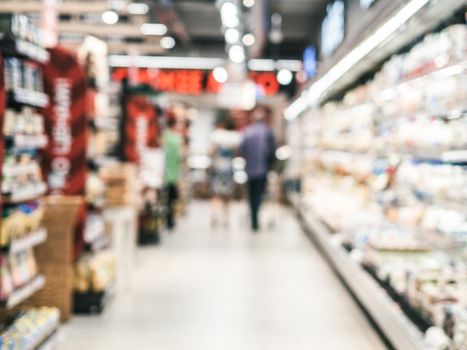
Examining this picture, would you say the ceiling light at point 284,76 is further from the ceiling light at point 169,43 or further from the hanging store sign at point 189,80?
the ceiling light at point 169,43

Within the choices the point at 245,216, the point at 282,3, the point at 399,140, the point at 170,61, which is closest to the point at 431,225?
the point at 399,140

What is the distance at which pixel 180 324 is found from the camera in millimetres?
4930

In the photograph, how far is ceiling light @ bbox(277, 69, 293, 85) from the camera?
18.9 meters

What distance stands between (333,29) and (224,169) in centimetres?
328

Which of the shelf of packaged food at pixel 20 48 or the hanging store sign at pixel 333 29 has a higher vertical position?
the hanging store sign at pixel 333 29

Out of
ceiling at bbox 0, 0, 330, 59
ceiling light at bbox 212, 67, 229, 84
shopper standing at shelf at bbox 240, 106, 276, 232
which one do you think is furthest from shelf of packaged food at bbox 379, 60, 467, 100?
ceiling light at bbox 212, 67, 229, 84

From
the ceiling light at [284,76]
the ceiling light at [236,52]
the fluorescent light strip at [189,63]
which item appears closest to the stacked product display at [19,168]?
the ceiling light at [236,52]

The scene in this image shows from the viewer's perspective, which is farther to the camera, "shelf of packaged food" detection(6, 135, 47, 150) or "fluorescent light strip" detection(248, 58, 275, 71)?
"fluorescent light strip" detection(248, 58, 275, 71)

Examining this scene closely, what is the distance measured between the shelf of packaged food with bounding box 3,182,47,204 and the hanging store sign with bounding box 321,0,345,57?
6006 mm

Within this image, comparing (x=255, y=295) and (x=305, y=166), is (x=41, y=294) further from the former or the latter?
(x=305, y=166)

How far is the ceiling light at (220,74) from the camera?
60.4 feet

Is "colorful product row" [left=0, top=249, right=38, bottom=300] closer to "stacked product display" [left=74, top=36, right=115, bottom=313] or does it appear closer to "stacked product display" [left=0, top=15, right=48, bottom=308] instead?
"stacked product display" [left=0, top=15, right=48, bottom=308]

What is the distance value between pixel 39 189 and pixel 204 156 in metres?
16.6

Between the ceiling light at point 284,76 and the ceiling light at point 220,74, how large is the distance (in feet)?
5.42
